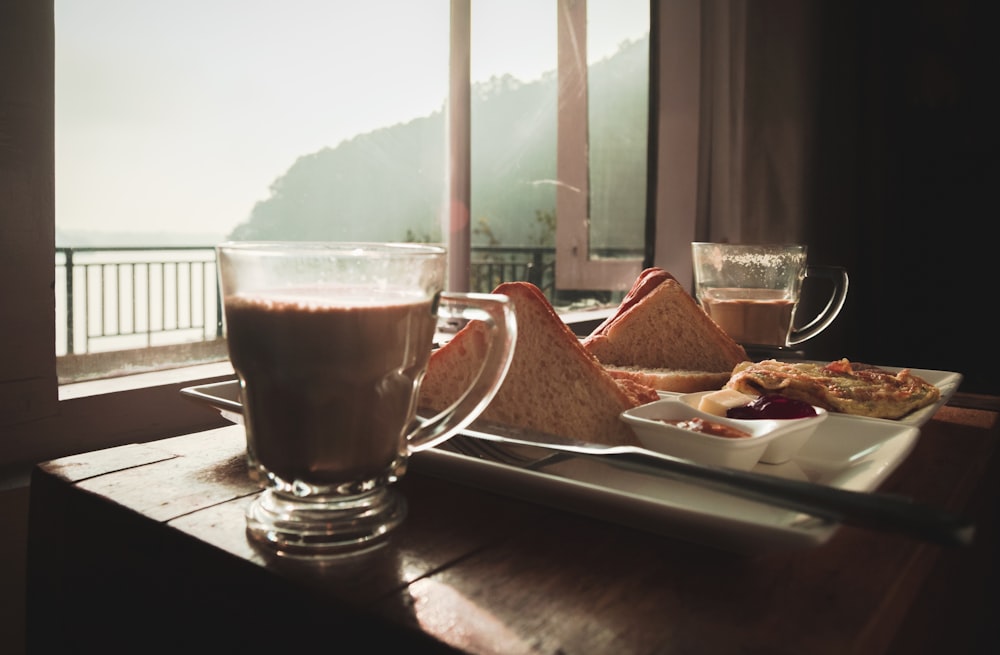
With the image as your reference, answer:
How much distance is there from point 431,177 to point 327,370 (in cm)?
189

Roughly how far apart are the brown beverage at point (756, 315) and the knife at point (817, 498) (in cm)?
84

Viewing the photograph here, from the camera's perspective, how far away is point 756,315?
134cm

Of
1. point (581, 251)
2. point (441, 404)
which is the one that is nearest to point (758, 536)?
point (441, 404)

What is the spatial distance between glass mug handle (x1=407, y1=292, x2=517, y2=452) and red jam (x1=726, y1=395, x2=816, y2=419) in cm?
31

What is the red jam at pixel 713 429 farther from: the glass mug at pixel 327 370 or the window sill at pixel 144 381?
the window sill at pixel 144 381

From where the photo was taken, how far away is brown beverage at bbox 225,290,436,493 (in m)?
0.53

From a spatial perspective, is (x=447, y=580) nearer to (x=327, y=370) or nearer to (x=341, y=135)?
(x=327, y=370)

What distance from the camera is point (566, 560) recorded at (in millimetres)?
523

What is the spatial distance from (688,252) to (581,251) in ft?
1.58

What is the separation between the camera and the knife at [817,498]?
1.35 ft

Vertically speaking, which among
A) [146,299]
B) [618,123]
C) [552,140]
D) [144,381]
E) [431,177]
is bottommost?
[144,381]

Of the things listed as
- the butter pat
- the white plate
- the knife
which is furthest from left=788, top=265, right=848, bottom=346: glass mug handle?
the knife

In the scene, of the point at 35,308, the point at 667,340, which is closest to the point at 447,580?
the point at 667,340

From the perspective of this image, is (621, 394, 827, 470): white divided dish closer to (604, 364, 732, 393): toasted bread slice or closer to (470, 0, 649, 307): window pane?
(604, 364, 732, 393): toasted bread slice
